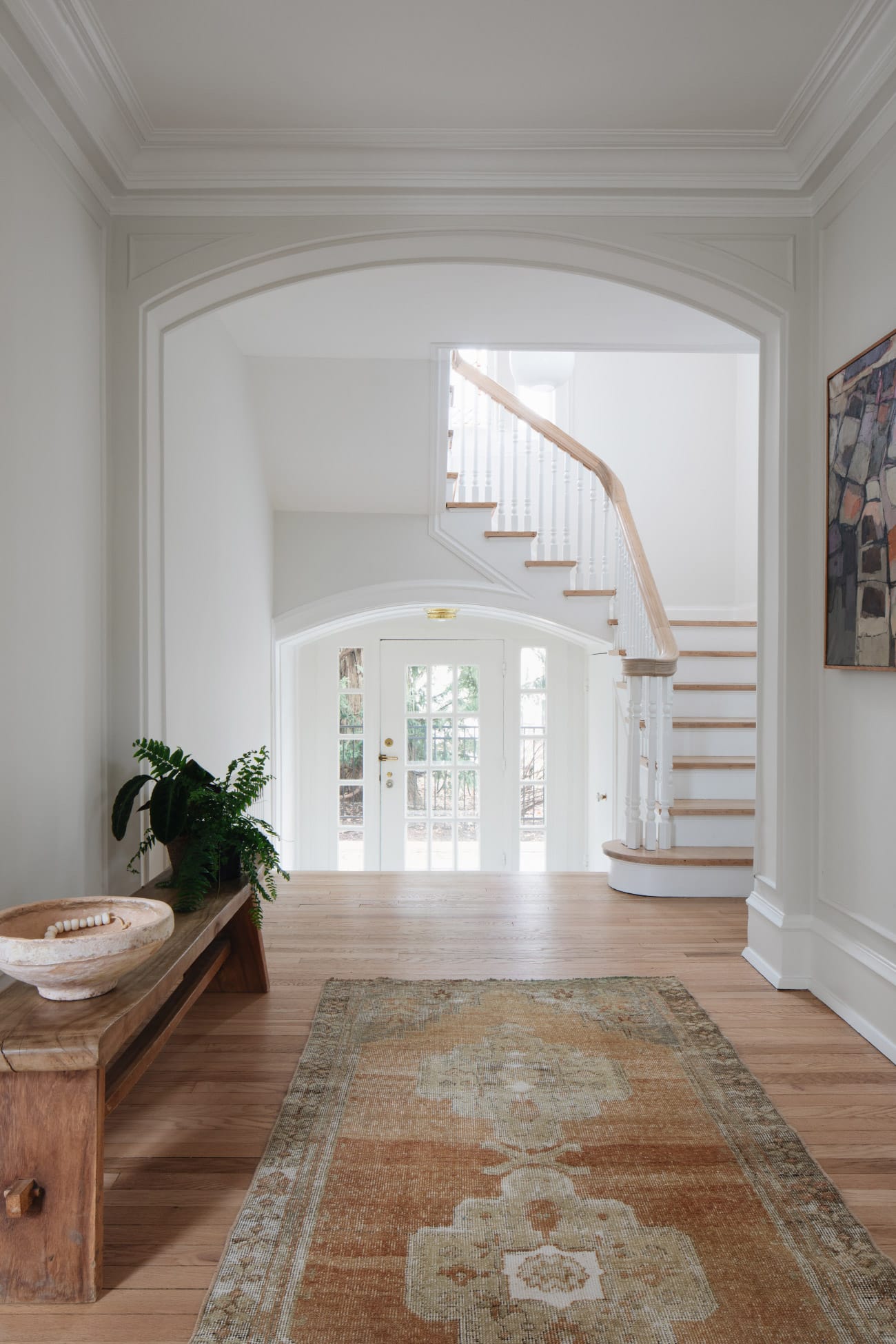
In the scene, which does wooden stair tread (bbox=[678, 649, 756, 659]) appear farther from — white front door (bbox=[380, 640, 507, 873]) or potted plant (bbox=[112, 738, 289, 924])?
potted plant (bbox=[112, 738, 289, 924])

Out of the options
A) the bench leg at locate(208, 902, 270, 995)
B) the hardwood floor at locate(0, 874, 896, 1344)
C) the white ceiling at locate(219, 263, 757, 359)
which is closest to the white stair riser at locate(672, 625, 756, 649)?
the white ceiling at locate(219, 263, 757, 359)

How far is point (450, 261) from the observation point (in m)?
3.33

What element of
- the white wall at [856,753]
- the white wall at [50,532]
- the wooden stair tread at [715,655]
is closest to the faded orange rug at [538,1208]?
the white wall at [856,753]

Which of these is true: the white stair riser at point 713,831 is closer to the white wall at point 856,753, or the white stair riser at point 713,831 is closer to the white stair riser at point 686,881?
the white stair riser at point 686,881

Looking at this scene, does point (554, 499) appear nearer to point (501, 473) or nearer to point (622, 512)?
point (501, 473)

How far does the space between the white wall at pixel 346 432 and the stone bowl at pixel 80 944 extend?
12.7 feet

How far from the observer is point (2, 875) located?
235 centimetres

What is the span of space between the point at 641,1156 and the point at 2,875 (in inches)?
65.7

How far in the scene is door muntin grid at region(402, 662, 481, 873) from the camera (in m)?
7.32

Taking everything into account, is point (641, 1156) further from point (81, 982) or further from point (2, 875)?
point (2, 875)

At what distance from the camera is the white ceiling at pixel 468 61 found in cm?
246

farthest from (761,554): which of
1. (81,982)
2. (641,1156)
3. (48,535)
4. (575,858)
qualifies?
(575,858)

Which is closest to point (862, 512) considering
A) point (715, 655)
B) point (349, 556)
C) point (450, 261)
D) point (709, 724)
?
point (450, 261)

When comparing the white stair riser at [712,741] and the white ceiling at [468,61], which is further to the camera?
the white stair riser at [712,741]
